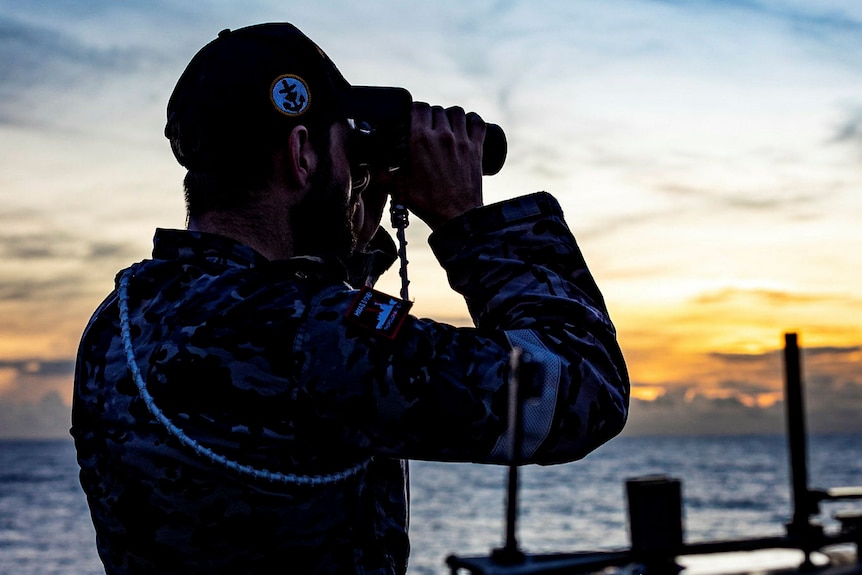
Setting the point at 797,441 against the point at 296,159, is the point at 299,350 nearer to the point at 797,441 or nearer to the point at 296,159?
the point at 296,159

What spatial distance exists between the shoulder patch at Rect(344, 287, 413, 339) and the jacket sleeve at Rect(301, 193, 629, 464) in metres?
0.01

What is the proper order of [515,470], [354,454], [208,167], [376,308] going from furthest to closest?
[208,167], [354,454], [376,308], [515,470]

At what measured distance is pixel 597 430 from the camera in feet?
4.68

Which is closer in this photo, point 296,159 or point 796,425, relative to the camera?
point 296,159

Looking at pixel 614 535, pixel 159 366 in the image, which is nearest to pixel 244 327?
pixel 159 366

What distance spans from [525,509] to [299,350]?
45.5m

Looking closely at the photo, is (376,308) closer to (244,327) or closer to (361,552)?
(244,327)

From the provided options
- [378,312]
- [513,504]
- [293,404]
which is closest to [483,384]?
[378,312]

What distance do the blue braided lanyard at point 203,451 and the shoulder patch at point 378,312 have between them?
0.28m

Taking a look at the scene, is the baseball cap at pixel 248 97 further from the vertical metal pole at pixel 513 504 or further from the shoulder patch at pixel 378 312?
the vertical metal pole at pixel 513 504

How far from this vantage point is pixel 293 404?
4.61 ft

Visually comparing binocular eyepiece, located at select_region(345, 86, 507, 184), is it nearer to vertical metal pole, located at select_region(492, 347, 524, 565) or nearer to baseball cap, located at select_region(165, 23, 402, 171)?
baseball cap, located at select_region(165, 23, 402, 171)

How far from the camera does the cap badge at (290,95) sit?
5.28 ft

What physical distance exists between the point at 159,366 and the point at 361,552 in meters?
0.46
